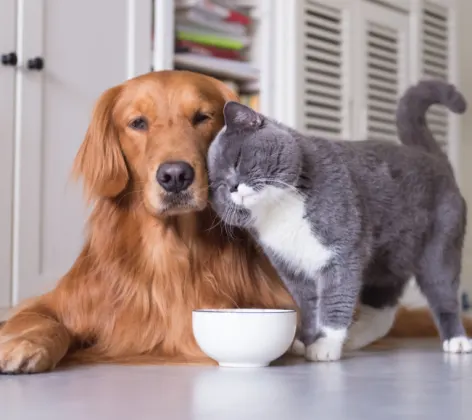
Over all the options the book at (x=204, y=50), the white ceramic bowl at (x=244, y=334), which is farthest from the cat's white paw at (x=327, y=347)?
the book at (x=204, y=50)

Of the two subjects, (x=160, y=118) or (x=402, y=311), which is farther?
(x=402, y=311)

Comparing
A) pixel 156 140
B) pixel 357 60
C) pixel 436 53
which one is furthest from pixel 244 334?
pixel 436 53

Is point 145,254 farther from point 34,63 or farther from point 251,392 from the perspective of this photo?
point 34,63

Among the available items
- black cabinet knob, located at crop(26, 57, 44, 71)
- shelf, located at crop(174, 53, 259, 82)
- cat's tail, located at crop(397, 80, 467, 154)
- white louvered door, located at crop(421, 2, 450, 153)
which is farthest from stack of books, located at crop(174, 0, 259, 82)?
cat's tail, located at crop(397, 80, 467, 154)

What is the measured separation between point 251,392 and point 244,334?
19 cm

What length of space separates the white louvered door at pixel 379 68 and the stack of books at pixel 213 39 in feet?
2.30

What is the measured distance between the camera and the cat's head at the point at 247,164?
1.31 m

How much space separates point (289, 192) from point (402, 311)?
0.79 m

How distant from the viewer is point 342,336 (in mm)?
1389

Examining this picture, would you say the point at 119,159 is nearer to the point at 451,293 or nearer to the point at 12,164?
the point at 451,293

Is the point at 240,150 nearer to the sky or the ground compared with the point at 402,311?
nearer to the sky

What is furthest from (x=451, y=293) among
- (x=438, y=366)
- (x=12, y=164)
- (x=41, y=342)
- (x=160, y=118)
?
(x=12, y=164)

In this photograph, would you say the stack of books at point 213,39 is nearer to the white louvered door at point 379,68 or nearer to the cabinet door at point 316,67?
the cabinet door at point 316,67

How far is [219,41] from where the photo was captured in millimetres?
3098
